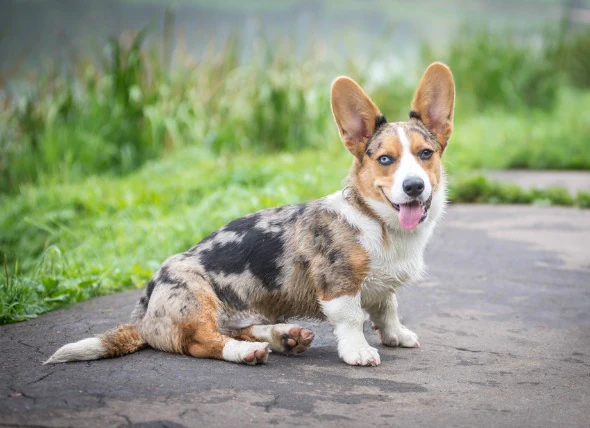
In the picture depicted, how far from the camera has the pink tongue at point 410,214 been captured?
3.79m

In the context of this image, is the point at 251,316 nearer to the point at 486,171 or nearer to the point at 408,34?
the point at 486,171

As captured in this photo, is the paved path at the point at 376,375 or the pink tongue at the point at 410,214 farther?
the pink tongue at the point at 410,214

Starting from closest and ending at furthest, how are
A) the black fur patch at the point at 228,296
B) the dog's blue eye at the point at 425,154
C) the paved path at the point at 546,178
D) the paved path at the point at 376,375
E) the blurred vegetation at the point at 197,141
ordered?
1. the paved path at the point at 376,375
2. the dog's blue eye at the point at 425,154
3. the black fur patch at the point at 228,296
4. the blurred vegetation at the point at 197,141
5. the paved path at the point at 546,178

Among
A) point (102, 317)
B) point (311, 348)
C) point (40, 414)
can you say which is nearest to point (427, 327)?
point (311, 348)

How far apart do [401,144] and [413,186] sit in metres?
0.27

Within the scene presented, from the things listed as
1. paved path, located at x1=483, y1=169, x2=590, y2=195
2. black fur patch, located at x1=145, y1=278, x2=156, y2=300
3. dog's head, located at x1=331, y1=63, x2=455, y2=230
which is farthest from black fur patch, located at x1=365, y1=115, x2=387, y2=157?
paved path, located at x1=483, y1=169, x2=590, y2=195

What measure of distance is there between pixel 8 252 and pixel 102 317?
279 cm

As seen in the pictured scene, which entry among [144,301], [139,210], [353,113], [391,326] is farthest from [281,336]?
[139,210]

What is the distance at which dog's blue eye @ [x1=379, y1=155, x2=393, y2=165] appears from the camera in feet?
12.6

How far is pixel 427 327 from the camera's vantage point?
14.7 ft

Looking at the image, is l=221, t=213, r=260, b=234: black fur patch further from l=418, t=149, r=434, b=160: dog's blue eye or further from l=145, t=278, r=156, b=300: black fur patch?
l=418, t=149, r=434, b=160: dog's blue eye

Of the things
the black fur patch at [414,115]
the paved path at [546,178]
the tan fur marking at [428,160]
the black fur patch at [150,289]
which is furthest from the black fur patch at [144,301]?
the paved path at [546,178]

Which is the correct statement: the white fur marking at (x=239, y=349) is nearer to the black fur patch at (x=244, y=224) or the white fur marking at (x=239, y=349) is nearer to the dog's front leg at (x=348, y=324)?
the dog's front leg at (x=348, y=324)

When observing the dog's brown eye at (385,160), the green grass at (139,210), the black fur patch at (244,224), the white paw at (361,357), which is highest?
the dog's brown eye at (385,160)
